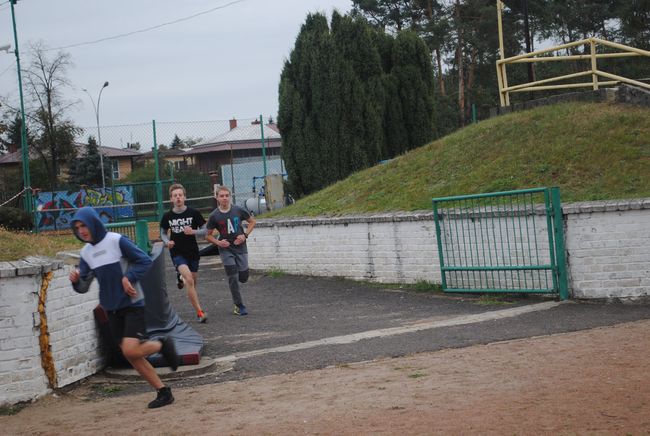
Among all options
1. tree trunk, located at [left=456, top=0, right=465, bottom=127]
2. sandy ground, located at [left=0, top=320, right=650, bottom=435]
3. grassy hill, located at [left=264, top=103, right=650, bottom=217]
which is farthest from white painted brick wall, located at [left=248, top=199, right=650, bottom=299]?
tree trunk, located at [left=456, top=0, right=465, bottom=127]

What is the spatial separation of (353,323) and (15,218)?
1650cm

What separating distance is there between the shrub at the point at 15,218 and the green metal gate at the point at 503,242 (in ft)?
50.1

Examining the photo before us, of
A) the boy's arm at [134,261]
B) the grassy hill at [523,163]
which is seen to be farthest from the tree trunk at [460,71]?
the boy's arm at [134,261]

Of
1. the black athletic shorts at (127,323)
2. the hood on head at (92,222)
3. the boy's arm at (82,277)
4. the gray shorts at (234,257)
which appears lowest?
the black athletic shorts at (127,323)

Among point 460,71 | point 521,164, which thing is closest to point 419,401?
point 521,164

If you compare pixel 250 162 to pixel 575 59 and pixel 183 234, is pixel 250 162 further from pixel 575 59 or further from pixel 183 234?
pixel 183 234

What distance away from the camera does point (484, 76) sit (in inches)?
1793

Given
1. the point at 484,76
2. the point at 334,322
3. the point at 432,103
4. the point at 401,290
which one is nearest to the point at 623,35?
the point at 484,76

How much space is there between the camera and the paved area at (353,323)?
8.83 metres

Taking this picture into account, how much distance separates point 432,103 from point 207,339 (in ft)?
49.2

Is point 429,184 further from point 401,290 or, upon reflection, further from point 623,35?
point 623,35

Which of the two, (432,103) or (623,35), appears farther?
(623,35)

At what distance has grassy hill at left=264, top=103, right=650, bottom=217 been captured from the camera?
13.5 meters

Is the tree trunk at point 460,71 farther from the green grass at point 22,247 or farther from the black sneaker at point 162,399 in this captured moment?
the black sneaker at point 162,399
